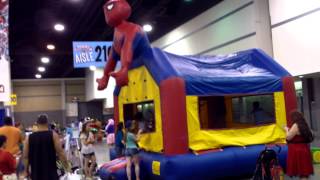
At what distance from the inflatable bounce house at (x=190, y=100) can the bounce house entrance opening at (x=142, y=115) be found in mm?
36

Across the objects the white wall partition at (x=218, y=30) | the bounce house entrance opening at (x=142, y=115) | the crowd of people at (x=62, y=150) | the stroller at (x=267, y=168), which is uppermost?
the white wall partition at (x=218, y=30)

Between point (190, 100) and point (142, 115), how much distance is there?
193 centimetres

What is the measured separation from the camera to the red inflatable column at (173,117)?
762cm

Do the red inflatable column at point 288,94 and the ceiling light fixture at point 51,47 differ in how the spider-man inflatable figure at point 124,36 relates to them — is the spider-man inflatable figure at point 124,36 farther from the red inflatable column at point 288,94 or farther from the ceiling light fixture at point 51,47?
the ceiling light fixture at point 51,47

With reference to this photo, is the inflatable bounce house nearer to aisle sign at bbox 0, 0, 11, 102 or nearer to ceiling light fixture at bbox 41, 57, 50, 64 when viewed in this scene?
aisle sign at bbox 0, 0, 11, 102

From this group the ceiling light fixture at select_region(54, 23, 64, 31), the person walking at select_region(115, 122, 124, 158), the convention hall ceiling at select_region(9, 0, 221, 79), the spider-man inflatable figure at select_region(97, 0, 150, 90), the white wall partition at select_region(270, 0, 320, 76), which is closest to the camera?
the spider-man inflatable figure at select_region(97, 0, 150, 90)

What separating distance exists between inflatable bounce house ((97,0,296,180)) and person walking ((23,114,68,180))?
237cm

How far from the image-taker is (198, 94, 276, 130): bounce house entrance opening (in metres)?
10.4

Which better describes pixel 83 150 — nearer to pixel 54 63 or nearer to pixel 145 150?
pixel 145 150

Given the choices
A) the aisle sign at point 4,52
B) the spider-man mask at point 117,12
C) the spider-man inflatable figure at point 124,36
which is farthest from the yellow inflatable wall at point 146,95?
the aisle sign at point 4,52

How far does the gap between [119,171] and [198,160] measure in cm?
187

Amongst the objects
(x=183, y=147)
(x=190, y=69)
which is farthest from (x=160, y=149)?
(x=190, y=69)

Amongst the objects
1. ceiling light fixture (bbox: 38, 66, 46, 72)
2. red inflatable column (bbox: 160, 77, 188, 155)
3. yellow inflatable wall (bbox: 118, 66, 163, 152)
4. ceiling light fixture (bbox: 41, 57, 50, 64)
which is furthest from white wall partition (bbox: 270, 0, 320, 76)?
ceiling light fixture (bbox: 38, 66, 46, 72)

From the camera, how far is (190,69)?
861cm
